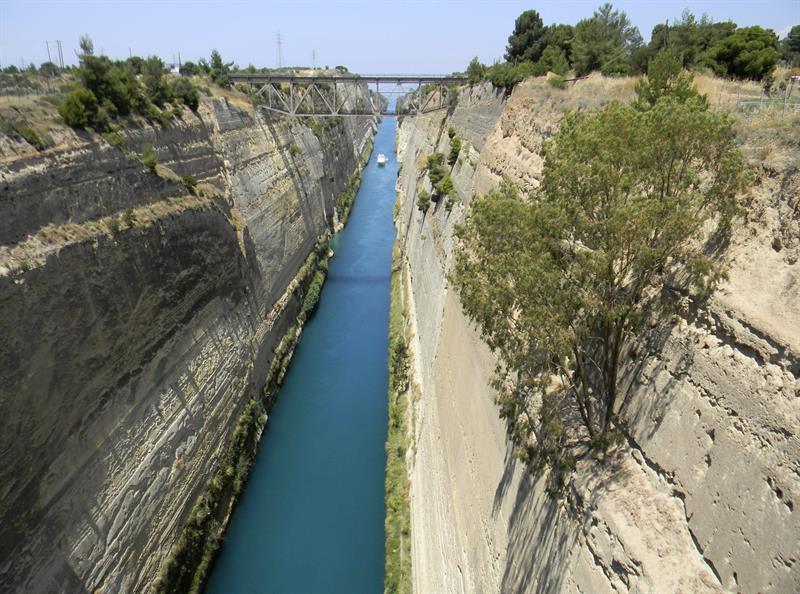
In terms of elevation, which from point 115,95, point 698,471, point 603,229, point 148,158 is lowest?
point 698,471

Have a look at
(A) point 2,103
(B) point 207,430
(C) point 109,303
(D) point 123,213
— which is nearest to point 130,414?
(C) point 109,303

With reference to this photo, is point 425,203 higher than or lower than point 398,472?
higher

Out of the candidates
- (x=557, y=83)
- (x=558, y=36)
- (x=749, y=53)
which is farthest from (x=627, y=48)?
(x=558, y=36)

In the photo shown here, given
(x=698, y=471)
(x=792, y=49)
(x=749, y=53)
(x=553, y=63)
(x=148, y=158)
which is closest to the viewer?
(x=698, y=471)

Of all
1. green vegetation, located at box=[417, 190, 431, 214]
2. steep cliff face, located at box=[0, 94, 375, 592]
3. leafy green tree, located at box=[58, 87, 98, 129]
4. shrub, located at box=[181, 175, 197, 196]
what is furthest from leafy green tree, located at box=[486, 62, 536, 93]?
leafy green tree, located at box=[58, 87, 98, 129]

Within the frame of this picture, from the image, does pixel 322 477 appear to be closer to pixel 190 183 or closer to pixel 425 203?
pixel 190 183
